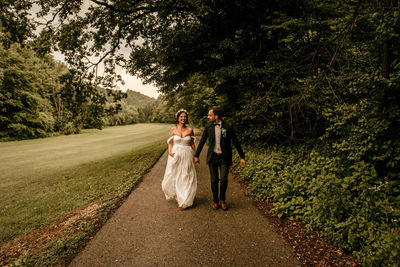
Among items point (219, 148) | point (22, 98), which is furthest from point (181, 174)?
point (22, 98)

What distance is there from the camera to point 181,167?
465cm

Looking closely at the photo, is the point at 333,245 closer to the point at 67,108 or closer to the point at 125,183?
the point at 125,183

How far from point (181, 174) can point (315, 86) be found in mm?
3858

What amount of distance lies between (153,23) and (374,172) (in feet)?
37.6

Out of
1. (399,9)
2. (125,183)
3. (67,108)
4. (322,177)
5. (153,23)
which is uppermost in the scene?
(153,23)

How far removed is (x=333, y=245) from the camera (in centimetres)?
281

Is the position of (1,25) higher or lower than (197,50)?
higher

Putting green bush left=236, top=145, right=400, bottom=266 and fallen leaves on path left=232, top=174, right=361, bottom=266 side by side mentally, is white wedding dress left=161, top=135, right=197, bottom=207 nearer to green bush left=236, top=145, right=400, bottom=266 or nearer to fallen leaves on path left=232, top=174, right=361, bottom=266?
green bush left=236, top=145, right=400, bottom=266

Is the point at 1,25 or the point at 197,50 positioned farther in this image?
the point at 197,50

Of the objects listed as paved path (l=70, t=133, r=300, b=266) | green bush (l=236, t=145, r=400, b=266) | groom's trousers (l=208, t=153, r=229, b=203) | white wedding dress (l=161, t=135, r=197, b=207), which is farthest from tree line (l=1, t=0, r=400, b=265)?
white wedding dress (l=161, t=135, r=197, b=207)

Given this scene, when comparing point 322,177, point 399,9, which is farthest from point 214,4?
point 322,177

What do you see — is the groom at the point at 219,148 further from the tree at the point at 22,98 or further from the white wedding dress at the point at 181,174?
the tree at the point at 22,98

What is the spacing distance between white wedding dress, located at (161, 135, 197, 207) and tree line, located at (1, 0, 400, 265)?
189 centimetres

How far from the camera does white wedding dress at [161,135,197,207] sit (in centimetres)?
452
